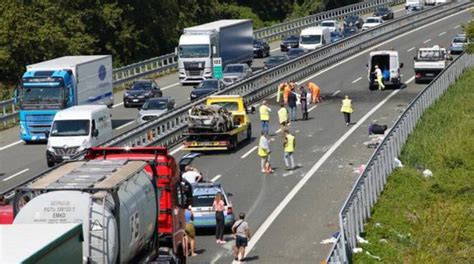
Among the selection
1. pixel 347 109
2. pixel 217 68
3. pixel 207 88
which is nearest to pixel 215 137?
pixel 347 109

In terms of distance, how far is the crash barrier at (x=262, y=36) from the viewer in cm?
6619

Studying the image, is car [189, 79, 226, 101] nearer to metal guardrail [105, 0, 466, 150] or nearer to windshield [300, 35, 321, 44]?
metal guardrail [105, 0, 466, 150]

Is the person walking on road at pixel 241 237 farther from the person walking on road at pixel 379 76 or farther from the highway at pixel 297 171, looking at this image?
the person walking on road at pixel 379 76

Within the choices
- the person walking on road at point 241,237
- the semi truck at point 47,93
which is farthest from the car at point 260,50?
the person walking on road at point 241,237

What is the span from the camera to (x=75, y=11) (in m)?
78.7

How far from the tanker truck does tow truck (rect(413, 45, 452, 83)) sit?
→ 135ft

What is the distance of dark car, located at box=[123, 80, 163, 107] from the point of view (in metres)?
56.4

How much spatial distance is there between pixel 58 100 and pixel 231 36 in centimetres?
2645

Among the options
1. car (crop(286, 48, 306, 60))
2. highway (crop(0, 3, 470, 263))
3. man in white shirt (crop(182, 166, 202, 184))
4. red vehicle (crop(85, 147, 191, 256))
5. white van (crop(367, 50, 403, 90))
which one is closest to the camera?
red vehicle (crop(85, 147, 191, 256))

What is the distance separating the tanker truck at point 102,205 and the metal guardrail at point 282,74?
54.3ft

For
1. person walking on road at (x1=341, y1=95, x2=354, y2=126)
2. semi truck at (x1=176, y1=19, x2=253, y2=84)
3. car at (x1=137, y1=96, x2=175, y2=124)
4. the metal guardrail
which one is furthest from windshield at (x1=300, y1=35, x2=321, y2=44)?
person walking on road at (x1=341, y1=95, x2=354, y2=126)

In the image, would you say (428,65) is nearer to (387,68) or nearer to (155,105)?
(387,68)

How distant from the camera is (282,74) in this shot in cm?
6166

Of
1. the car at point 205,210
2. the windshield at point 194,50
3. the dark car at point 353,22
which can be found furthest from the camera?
the dark car at point 353,22
